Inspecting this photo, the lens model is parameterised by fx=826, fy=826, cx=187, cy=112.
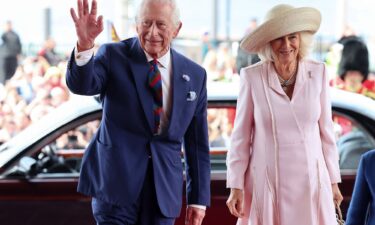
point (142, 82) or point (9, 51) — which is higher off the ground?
point (142, 82)

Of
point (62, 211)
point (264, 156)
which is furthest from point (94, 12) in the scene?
point (62, 211)

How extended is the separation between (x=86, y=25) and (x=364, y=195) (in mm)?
1277

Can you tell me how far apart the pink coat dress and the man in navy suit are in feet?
1.22

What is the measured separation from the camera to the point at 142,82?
359 centimetres

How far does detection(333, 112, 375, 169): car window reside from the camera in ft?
17.9

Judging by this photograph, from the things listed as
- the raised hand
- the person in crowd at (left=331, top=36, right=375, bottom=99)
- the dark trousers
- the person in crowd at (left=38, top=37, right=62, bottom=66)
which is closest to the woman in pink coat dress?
the dark trousers

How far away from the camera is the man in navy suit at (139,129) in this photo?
3.56 meters

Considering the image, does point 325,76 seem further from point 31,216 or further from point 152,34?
point 31,216

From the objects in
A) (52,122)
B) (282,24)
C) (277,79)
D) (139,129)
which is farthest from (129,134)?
(52,122)

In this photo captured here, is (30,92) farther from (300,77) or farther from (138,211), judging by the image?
(138,211)

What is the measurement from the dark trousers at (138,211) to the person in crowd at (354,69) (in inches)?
219

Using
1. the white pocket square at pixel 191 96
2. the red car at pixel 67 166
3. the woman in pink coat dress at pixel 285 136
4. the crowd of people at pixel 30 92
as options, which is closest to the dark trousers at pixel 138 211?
the white pocket square at pixel 191 96

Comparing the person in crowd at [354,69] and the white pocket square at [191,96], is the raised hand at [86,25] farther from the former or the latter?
the person in crowd at [354,69]

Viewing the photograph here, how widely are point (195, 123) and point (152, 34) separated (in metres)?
0.50
